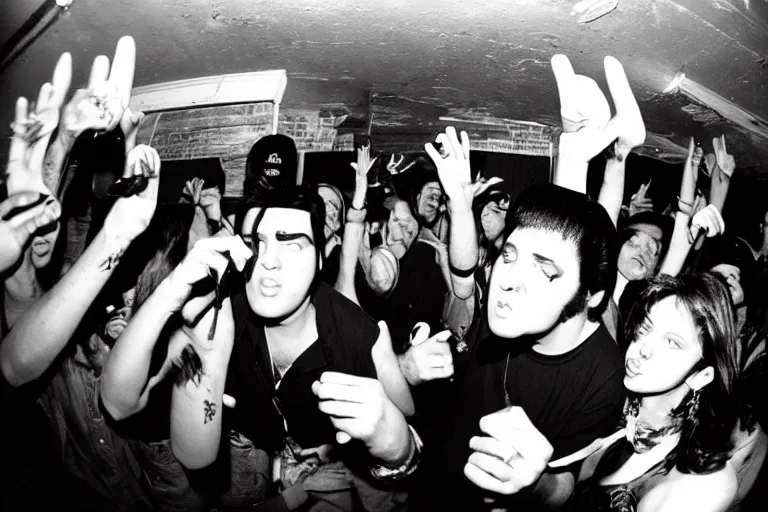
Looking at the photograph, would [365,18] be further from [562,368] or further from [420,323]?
[562,368]

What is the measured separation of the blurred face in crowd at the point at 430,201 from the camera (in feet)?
6.23

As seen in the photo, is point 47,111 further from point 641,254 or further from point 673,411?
point 673,411

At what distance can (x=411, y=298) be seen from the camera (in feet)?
6.39

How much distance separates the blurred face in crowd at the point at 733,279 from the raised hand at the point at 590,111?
596 millimetres

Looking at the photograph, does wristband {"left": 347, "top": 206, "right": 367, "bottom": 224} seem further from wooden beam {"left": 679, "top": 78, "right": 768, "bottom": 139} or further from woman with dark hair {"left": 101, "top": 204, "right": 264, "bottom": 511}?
wooden beam {"left": 679, "top": 78, "right": 768, "bottom": 139}

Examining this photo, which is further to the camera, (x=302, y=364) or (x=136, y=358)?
(x=302, y=364)

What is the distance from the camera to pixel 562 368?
6.05 feet

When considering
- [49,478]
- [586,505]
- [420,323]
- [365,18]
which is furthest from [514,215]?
[49,478]

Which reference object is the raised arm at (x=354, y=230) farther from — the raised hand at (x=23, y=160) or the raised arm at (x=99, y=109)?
the raised hand at (x=23, y=160)

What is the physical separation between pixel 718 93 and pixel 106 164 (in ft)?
6.52

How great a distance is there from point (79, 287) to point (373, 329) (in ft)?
2.85

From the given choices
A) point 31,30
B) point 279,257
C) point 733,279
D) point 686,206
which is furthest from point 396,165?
point 733,279

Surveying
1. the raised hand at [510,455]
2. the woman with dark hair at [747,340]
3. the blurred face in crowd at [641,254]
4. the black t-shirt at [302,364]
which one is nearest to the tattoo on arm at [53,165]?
the black t-shirt at [302,364]

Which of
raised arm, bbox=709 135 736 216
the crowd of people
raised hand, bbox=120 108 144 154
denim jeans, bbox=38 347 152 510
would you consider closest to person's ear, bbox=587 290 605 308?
the crowd of people
